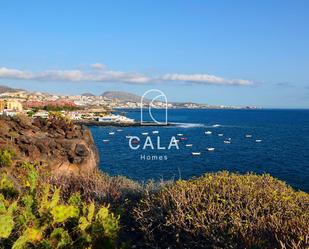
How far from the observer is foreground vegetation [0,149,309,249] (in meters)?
7.09

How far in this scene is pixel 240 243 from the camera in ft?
23.2

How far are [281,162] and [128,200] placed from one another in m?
43.3

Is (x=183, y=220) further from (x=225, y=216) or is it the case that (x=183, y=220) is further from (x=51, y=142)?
(x=51, y=142)

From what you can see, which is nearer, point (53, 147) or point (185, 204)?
point (185, 204)

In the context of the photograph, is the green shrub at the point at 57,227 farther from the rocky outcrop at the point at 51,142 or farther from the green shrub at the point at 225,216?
the rocky outcrop at the point at 51,142

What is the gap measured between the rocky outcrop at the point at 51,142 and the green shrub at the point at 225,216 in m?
13.8

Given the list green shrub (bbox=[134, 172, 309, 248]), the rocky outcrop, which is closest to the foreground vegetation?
green shrub (bbox=[134, 172, 309, 248])

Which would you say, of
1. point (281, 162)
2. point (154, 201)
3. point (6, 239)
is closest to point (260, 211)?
point (154, 201)

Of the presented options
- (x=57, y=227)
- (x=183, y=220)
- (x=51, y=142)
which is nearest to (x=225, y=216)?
(x=183, y=220)

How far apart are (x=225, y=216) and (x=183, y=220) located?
822 mm

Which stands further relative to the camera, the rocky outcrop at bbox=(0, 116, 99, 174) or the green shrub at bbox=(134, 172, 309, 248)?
the rocky outcrop at bbox=(0, 116, 99, 174)

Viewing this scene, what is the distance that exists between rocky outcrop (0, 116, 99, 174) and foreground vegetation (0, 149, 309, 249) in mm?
13577

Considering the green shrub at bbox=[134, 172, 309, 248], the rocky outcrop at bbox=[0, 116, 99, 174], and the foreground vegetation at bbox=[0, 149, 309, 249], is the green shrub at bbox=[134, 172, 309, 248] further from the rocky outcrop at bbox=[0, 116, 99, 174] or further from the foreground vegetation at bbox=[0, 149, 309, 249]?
the rocky outcrop at bbox=[0, 116, 99, 174]

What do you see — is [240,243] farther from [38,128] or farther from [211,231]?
[38,128]
